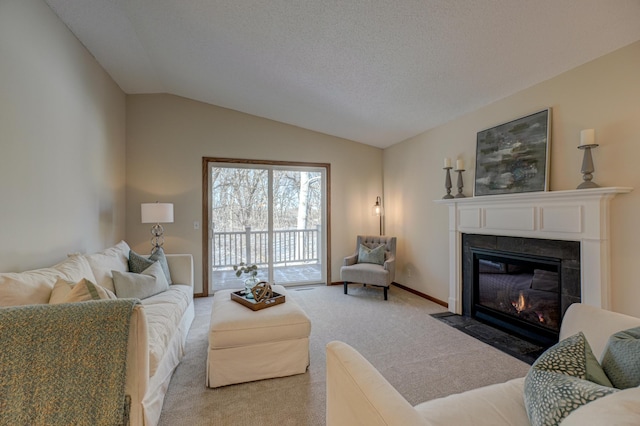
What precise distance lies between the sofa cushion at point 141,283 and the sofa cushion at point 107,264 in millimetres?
62

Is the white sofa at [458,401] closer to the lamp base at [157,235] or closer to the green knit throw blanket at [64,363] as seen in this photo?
the green knit throw blanket at [64,363]

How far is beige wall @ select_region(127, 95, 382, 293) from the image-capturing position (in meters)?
4.10

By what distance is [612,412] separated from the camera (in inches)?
24.5

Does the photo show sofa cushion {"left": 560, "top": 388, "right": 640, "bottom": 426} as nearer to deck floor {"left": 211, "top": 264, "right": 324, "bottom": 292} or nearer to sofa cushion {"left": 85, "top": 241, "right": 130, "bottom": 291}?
sofa cushion {"left": 85, "top": 241, "right": 130, "bottom": 291}

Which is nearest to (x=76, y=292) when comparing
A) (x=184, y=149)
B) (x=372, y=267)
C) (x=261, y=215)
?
(x=184, y=149)

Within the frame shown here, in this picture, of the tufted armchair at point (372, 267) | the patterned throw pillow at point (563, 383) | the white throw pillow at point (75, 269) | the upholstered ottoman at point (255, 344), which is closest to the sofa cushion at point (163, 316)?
the upholstered ottoman at point (255, 344)

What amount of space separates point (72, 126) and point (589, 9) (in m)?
4.19

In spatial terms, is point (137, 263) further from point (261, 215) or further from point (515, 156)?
point (515, 156)

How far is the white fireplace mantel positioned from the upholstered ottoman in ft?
7.38

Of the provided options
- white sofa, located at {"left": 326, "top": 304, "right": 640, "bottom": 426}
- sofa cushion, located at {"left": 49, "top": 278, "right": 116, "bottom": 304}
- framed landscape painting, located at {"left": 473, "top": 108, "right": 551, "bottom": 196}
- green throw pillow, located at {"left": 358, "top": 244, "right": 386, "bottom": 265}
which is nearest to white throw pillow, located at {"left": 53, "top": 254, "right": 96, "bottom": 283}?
sofa cushion, located at {"left": 49, "top": 278, "right": 116, "bottom": 304}

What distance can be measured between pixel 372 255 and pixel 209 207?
2.63 m

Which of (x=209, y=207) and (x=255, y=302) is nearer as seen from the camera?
(x=255, y=302)

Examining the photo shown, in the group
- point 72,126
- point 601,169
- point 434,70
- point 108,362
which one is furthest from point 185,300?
point 601,169

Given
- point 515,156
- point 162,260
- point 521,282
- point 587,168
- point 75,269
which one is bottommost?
point 521,282
